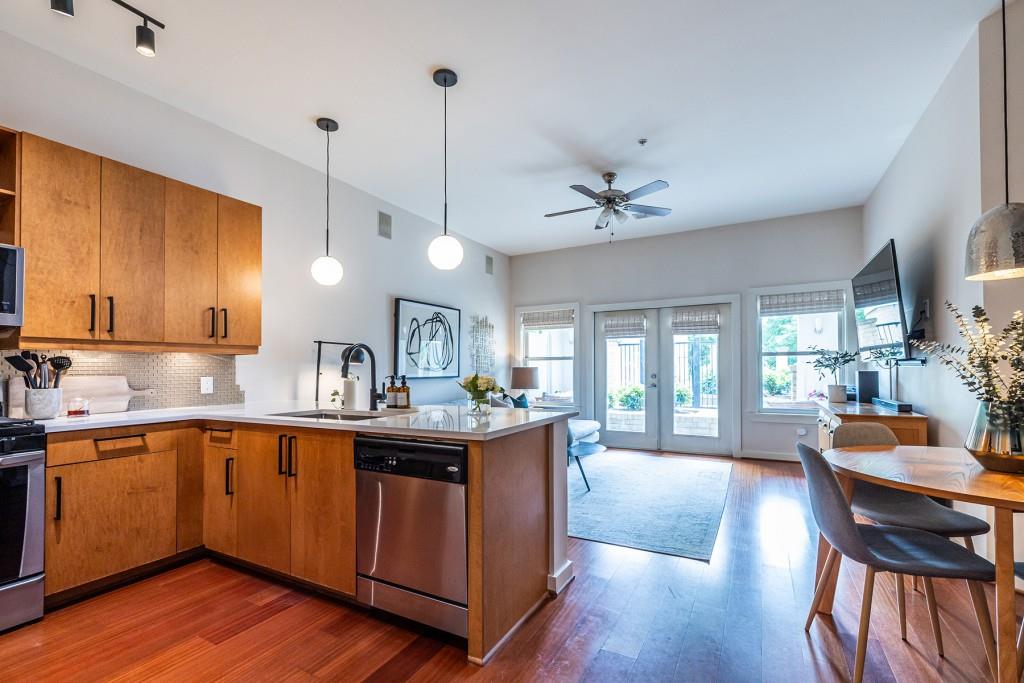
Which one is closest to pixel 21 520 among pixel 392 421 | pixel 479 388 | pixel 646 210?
pixel 392 421

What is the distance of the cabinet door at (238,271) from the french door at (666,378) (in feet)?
15.4

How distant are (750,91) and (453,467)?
3.00 metres

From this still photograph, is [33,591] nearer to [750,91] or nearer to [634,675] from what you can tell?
[634,675]

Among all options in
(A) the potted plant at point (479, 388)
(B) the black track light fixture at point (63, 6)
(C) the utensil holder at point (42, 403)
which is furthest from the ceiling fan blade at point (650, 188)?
(C) the utensil holder at point (42, 403)

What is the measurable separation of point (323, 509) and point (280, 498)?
328 mm

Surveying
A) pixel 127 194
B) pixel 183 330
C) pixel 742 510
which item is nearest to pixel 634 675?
pixel 742 510

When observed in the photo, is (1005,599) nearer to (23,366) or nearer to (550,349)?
(23,366)

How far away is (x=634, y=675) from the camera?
183cm

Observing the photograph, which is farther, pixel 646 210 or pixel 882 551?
pixel 646 210

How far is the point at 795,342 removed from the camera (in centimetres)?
570

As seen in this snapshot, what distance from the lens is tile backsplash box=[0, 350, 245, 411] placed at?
2840 millimetres

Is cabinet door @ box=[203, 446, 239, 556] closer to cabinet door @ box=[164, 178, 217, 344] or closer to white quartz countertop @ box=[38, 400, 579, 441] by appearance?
white quartz countertop @ box=[38, 400, 579, 441]

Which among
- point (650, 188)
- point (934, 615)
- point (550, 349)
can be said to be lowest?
point (934, 615)

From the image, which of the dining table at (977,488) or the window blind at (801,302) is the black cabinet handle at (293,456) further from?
the window blind at (801,302)
